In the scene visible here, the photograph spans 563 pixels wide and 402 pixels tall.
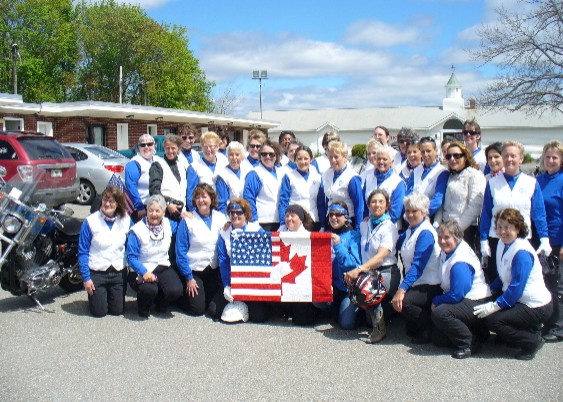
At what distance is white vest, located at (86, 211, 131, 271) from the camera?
702 centimetres

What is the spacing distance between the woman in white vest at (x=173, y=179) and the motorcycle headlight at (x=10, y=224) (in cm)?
149

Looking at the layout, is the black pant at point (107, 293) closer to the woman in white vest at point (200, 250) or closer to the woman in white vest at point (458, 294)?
the woman in white vest at point (200, 250)

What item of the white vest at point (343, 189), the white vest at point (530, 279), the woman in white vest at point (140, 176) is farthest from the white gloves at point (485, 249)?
the woman in white vest at point (140, 176)

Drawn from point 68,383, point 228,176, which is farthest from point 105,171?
point 68,383

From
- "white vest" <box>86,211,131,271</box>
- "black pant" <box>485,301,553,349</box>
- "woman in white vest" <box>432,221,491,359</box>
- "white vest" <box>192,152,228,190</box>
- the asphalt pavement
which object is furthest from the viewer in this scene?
A: "white vest" <box>192,152,228,190</box>

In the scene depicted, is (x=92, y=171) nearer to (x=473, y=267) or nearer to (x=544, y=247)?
(x=473, y=267)

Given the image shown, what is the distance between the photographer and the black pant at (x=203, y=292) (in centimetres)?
693

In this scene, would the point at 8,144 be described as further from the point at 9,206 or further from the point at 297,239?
the point at 297,239

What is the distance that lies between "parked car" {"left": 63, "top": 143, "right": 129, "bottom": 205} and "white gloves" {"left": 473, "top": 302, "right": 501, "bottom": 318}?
13239 mm

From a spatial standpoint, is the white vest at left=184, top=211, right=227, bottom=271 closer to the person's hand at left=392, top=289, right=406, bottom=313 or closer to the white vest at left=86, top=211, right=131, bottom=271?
the white vest at left=86, top=211, right=131, bottom=271

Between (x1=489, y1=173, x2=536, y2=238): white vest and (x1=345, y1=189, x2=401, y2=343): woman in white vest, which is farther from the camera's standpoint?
(x1=345, y1=189, x2=401, y2=343): woman in white vest

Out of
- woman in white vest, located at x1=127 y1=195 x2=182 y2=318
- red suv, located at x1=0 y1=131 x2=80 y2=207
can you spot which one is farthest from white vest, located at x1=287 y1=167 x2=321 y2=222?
red suv, located at x1=0 y1=131 x2=80 y2=207

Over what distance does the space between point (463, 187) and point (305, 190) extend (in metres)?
1.81

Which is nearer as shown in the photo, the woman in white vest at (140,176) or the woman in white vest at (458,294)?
the woman in white vest at (458,294)
